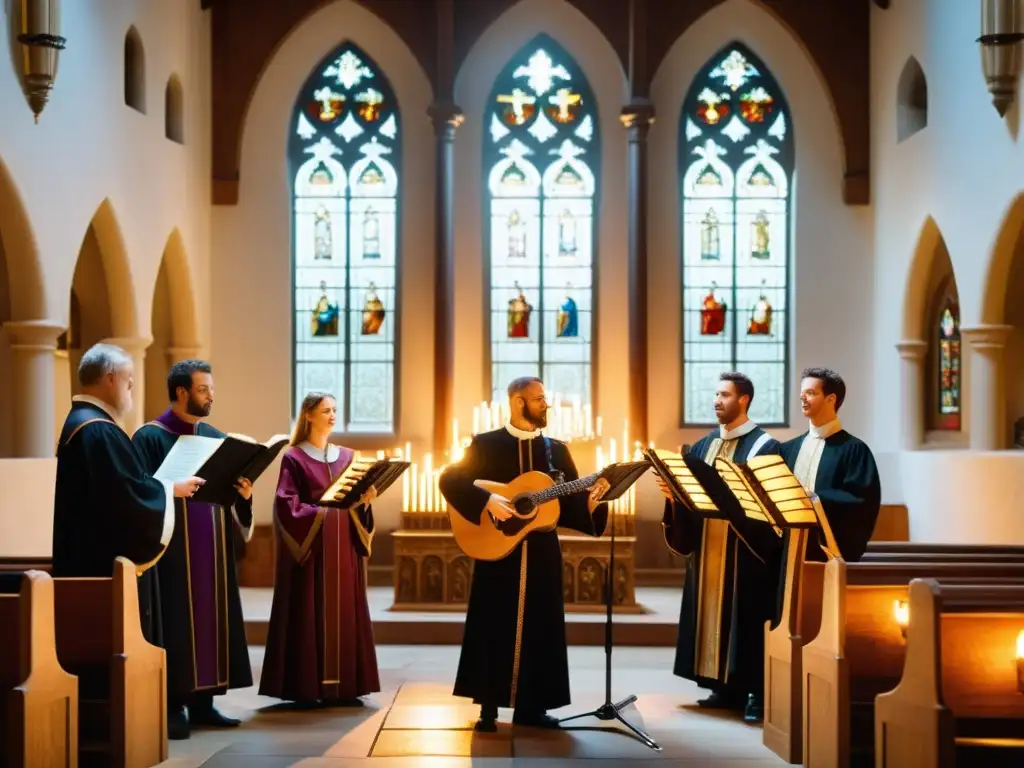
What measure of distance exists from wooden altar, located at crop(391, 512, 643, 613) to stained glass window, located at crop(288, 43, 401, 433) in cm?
334

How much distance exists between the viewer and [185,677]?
6566 mm

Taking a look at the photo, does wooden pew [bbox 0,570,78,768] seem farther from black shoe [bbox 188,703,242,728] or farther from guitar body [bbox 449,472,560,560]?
guitar body [bbox 449,472,560,560]

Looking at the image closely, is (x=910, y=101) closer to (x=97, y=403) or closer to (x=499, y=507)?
(x=499, y=507)

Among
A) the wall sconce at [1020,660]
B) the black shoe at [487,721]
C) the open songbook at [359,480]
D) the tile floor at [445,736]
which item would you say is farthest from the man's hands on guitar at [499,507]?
the wall sconce at [1020,660]

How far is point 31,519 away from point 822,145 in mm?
8171

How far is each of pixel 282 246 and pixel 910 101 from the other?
6.04m

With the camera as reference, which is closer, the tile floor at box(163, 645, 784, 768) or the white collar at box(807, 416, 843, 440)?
the tile floor at box(163, 645, 784, 768)

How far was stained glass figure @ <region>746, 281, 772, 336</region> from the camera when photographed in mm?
13484

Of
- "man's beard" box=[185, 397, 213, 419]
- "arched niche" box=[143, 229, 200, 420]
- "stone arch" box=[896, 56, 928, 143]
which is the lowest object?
"man's beard" box=[185, 397, 213, 419]

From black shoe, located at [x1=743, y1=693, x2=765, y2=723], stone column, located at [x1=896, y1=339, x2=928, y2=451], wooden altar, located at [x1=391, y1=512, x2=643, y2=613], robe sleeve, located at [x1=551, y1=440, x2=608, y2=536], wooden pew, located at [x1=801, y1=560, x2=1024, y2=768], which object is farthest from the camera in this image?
stone column, located at [x1=896, y1=339, x2=928, y2=451]

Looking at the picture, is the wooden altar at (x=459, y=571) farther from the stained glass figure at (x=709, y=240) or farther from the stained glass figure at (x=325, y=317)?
the stained glass figure at (x=709, y=240)

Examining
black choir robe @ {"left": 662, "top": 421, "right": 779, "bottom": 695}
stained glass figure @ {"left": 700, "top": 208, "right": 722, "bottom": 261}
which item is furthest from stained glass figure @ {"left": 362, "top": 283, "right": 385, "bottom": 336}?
black choir robe @ {"left": 662, "top": 421, "right": 779, "bottom": 695}

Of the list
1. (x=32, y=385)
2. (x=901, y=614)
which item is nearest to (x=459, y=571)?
(x=32, y=385)

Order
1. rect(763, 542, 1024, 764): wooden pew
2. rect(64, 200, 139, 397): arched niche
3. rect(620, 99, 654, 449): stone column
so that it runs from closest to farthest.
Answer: rect(763, 542, 1024, 764): wooden pew, rect(64, 200, 139, 397): arched niche, rect(620, 99, 654, 449): stone column
